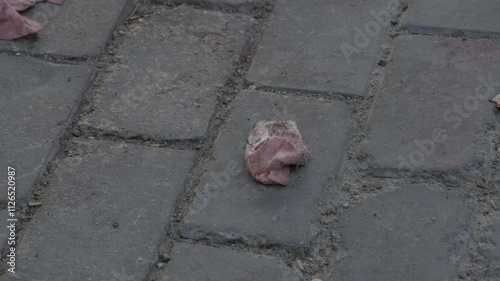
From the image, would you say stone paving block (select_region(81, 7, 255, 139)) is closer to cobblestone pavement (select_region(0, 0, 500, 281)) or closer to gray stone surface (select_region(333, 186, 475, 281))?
cobblestone pavement (select_region(0, 0, 500, 281))

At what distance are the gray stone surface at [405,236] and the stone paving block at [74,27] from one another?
1097 millimetres

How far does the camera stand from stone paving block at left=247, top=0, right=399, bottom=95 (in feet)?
10.4

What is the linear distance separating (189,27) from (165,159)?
0.66m

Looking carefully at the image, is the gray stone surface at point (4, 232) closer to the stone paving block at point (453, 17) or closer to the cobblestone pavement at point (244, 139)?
the cobblestone pavement at point (244, 139)

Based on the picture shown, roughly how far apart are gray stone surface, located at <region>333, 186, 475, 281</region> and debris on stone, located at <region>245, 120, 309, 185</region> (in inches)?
8.0

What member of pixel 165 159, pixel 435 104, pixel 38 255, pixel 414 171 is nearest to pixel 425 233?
pixel 414 171

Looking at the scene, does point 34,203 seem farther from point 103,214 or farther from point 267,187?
point 267,187

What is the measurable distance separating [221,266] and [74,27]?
3.89 feet

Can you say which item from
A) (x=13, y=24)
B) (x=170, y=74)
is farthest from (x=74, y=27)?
(x=170, y=74)

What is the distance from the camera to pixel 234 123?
301cm

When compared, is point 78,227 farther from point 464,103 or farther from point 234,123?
point 464,103

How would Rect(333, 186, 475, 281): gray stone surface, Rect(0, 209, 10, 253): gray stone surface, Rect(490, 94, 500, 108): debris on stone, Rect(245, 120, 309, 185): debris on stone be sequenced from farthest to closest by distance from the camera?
Rect(490, 94, 500, 108): debris on stone < Rect(245, 120, 309, 185): debris on stone < Rect(0, 209, 10, 253): gray stone surface < Rect(333, 186, 475, 281): gray stone surface

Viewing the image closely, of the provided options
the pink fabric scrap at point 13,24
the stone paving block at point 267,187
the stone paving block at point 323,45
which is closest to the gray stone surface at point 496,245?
the stone paving block at point 267,187

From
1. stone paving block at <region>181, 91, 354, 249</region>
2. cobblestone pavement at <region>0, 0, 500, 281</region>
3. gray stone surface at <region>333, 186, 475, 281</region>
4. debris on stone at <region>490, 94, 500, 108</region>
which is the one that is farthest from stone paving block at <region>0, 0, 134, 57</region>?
debris on stone at <region>490, 94, 500, 108</region>
